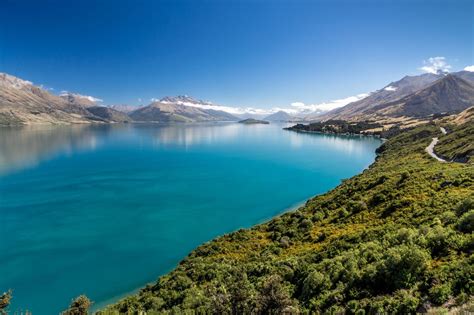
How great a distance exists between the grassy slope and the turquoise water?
36.2 ft

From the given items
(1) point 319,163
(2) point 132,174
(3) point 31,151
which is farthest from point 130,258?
(3) point 31,151

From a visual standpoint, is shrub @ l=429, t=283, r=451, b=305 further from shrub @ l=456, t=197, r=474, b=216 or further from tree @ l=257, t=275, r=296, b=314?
shrub @ l=456, t=197, r=474, b=216

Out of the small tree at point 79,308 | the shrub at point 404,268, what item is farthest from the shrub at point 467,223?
the small tree at point 79,308

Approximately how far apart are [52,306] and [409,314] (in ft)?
132

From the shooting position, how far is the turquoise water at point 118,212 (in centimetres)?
3975

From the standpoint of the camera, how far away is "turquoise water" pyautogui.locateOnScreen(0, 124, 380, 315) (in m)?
39.8

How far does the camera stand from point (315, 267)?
76.5 feet

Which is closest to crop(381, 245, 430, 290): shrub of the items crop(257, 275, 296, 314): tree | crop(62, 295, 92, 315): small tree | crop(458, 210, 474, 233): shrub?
crop(458, 210, 474, 233): shrub

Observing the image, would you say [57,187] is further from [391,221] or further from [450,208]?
[450,208]

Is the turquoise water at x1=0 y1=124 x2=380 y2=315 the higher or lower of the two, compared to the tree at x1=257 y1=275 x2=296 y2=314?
lower

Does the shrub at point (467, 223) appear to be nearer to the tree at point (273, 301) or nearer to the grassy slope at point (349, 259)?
the grassy slope at point (349, 259)

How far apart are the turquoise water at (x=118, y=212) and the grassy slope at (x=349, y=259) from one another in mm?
11020

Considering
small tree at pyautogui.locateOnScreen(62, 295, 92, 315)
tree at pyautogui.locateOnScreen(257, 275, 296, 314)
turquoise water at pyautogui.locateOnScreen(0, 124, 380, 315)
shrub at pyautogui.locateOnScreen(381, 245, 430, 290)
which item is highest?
shrub at pyautogui.locateOnScreen(381, 245, 430, 290)

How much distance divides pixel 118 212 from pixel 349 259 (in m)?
59.9
